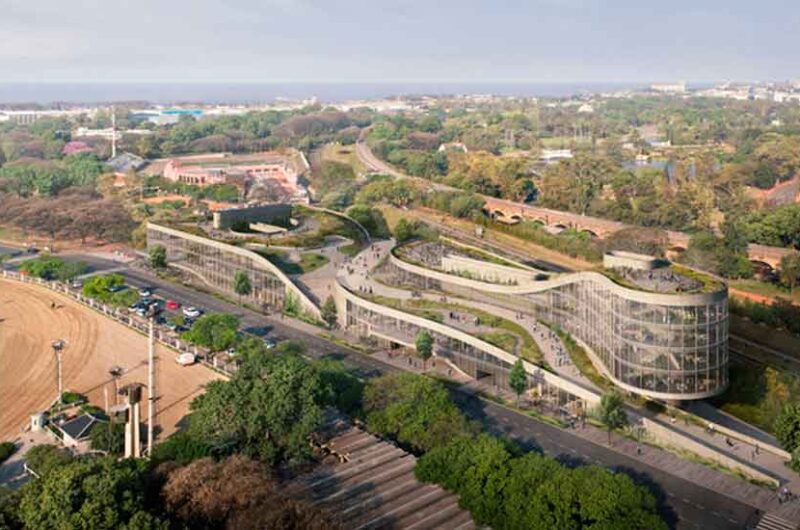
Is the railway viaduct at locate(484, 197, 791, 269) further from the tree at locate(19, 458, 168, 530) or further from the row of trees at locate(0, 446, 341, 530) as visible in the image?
the tree at locate(19, 458, 168, 530)

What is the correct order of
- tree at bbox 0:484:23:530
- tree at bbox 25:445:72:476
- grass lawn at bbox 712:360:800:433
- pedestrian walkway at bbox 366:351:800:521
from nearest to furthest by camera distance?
tree at bbox 0:484:23:530
pedestrian walkway at bbox 366:351:800:521
tree at bbox 25:445:72:476
grass lawn at bbox 712:360:800:433

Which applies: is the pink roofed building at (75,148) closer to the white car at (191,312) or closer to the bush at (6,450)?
the white car at (191,312)

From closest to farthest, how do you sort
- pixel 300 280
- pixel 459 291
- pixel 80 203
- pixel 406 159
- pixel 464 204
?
pixel 459 291, pixel 300 280, pixel 464 204, pixel 80 203, pixel 406 159

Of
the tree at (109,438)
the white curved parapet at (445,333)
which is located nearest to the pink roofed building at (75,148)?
the white curved parapet at (445,333)

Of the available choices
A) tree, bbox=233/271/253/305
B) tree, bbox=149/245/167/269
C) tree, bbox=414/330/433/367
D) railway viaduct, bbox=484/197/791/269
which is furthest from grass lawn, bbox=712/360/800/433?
tree, bbox=149/245/167/269

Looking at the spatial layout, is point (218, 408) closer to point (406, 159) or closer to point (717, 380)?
point (717, 380)

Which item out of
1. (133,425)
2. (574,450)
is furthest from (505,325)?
(133,425)

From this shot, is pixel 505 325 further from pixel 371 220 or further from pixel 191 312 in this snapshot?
pixel 371 220

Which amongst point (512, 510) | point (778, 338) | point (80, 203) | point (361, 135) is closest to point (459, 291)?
point (778, 338)
